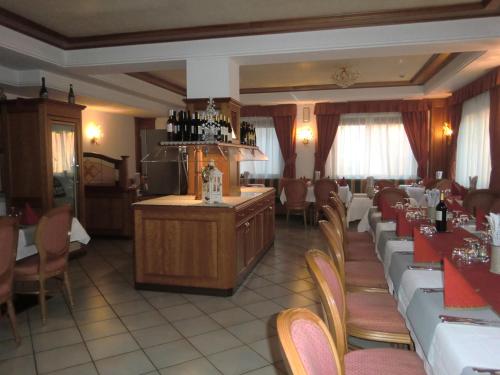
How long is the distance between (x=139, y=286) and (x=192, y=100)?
83.5 inches

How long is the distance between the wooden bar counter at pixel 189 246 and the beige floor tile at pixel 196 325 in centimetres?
56

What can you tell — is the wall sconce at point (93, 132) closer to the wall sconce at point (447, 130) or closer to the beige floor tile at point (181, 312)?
the beige floor tile at point (181, 312)

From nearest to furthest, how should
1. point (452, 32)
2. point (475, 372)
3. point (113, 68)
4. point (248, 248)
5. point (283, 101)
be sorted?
point (475, 372), point (452, 32), point (248, 248), point (113, 68), point (283, 101)

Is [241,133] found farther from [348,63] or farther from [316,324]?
[316,324]

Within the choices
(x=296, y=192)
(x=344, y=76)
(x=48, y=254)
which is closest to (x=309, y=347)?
(x=48, y=254)

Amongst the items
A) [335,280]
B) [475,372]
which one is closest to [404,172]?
[335,280]

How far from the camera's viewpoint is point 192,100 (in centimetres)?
477

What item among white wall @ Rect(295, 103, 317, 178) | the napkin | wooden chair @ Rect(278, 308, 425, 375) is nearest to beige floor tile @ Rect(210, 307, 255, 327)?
wooden chair @ Rect(278, 308, 425, 375)

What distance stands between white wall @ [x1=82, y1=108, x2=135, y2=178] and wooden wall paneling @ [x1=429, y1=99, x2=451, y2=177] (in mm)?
6574

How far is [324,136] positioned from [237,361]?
7103 mm

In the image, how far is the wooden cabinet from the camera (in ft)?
16.3

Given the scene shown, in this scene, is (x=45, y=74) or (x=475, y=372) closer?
(x=475, y=372)

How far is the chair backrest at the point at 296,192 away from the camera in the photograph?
784cm

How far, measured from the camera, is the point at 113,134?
30.0 ft
